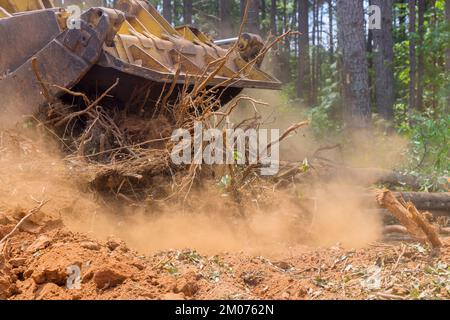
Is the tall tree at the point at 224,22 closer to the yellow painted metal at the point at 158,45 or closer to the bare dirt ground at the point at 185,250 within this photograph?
the yellow painted metal at the point at 158,45

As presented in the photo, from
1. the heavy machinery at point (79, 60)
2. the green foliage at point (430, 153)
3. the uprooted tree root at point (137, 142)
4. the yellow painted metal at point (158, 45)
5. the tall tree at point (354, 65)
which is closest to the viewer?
the uprooted tree root at point (137, 142)

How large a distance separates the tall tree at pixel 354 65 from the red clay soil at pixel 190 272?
681 centimetres

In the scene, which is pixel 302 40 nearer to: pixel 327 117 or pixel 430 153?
pixel 327 117

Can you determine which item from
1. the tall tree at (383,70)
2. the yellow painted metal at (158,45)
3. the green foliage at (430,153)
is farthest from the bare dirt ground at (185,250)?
the tall tree at (383,70)

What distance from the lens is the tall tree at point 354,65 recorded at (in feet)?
35.0

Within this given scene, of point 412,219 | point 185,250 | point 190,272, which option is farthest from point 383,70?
point 190,272

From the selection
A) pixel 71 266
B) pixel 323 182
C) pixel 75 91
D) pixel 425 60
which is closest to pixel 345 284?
pixel 71 266

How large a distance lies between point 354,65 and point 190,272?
803 centimetres

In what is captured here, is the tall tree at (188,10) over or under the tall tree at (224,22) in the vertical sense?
over

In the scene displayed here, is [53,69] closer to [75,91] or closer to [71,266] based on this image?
[75,91]

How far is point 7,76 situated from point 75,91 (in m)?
0.68

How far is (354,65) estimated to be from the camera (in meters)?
10.9

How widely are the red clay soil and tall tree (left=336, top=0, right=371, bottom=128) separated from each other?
6.81 meters
